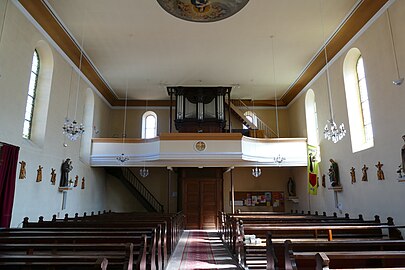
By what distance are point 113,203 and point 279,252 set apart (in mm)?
12135

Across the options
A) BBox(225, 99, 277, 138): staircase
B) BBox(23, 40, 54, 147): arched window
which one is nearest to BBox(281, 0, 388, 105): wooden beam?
BBox(225, 99, 277, 138): staircase

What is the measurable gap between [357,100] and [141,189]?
1032 centimetres

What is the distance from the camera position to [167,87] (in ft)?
44.0

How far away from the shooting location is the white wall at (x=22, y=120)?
6.82 metres

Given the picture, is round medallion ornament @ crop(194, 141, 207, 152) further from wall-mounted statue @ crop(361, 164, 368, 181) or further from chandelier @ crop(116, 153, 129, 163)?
wall-mounted statue @ crop(361, 164, 368, 181)

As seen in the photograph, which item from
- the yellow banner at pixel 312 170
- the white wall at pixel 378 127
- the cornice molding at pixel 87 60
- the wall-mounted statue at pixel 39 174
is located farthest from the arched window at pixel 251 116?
the wall-mounted statue at pixel 39 174

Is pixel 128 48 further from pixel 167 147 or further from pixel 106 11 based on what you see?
pixel 167 147

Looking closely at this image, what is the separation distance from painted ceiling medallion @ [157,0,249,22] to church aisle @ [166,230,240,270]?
6400mm

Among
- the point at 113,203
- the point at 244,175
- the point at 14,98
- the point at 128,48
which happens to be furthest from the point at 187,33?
the point at 113,203

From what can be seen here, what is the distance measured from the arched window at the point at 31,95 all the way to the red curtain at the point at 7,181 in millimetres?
1663

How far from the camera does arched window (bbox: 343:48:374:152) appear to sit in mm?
8609

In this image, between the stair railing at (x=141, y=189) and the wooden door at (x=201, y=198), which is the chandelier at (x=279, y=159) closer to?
the wooden door at (x=201, y=198)

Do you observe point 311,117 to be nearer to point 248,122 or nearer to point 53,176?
point 248,122

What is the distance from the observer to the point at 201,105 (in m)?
13.3
